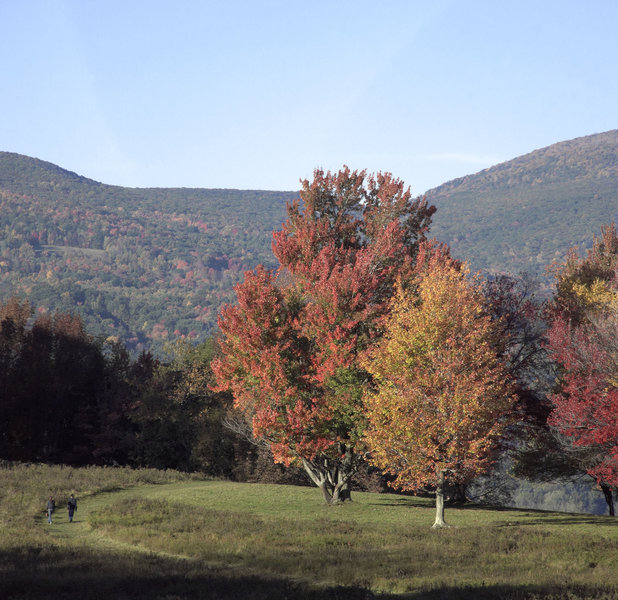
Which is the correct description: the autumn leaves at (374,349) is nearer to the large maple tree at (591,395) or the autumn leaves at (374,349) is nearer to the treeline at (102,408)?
the large maple tree at (591,395)

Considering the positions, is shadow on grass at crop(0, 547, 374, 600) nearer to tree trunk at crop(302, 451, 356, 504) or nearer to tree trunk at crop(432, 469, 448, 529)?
tree trunk at crop(432, 469, 448, 529)

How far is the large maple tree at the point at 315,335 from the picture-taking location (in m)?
A: 35.8

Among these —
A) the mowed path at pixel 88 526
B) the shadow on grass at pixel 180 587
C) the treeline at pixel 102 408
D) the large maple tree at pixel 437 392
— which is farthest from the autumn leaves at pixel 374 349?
the treeline at pixel 102 408

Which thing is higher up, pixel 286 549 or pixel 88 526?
pixel 286 549

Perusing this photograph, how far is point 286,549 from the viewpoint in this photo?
2575 centimetres

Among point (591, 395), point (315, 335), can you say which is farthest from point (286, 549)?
point (591, 395)

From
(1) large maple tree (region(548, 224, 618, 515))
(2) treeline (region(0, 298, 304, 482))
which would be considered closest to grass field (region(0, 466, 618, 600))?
(1) large maple tree (region(548, 224, 618, 515))

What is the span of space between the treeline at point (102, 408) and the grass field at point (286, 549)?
2189cm

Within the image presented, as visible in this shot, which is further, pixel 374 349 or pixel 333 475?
pixel 333 475

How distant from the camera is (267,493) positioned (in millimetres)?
43250

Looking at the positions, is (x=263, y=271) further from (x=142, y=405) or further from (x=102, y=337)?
(x=102, y=337)

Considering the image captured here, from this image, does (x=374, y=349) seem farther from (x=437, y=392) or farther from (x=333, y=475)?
(x=333, y=475)

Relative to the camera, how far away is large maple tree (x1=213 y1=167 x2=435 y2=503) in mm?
35781

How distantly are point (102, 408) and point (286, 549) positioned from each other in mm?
Result: 51646
